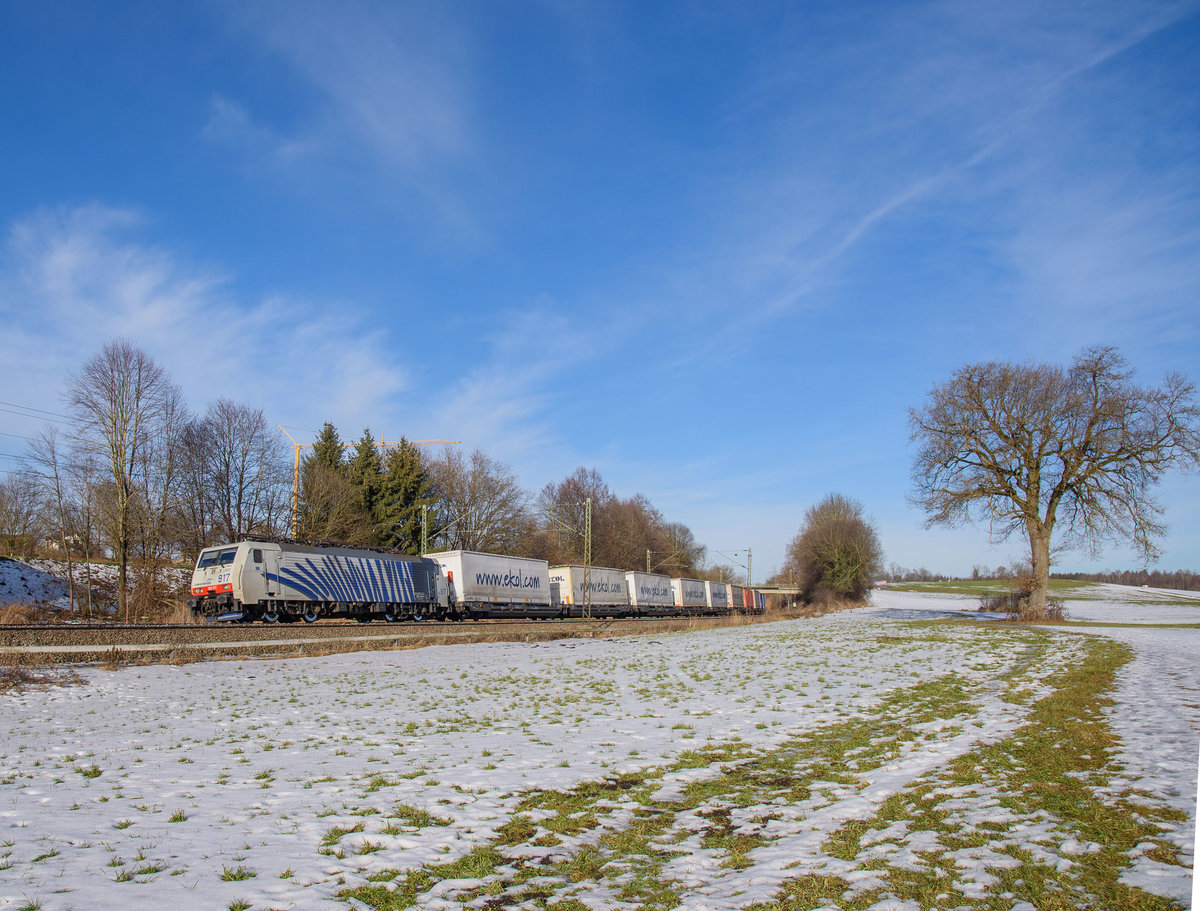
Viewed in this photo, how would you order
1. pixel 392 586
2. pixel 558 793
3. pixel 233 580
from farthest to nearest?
pixel 392 586
pixel 233 580
pixel 558 793

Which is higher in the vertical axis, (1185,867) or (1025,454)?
(1025,454)

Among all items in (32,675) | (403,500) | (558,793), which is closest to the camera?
(558,793)

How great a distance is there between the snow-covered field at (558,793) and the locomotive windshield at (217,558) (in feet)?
40.1

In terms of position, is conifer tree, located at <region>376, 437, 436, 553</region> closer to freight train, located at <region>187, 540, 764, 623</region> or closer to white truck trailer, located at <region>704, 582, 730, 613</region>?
freight train, located at <region>187, 540, 764, 623</region>

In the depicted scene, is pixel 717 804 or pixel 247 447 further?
pixel 247 447

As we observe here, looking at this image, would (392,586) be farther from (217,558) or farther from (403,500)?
(403,500)

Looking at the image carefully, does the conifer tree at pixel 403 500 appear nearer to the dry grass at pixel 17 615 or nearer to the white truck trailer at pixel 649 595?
the white truck trailer at pixel 649 595

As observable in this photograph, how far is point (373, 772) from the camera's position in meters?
7.54

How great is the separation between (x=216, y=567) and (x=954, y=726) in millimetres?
25244

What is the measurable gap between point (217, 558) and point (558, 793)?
2373cm

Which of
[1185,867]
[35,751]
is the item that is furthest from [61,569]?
[1185,867]

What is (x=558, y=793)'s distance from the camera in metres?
6.77

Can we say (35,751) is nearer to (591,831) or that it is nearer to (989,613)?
(591,831)

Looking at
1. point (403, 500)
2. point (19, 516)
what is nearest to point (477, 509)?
point (403, 500)
